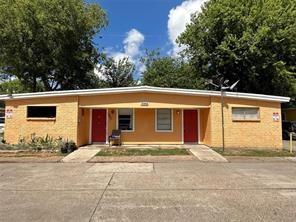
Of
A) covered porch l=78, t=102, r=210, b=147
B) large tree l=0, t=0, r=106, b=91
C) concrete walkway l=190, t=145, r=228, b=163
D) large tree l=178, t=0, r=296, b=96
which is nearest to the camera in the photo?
concrete walkway l=190, t=145, r=228, b=163

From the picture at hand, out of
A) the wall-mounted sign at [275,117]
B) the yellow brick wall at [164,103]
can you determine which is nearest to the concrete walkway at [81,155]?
the yellow brick wall at [164,103]

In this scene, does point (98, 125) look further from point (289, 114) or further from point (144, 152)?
point (289, 114)

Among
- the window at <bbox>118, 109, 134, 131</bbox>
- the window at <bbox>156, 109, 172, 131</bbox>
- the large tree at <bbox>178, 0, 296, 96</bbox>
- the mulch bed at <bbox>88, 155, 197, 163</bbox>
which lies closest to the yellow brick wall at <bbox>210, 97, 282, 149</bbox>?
the window at <bbox>156, 109, 172, 131</bbox>

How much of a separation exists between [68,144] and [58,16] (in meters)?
13.6

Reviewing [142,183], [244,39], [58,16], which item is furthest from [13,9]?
[142,183]

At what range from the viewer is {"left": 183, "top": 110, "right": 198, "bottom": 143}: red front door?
64.1 ft

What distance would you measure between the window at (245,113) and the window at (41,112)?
10.1 m

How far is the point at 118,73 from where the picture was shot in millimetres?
34969

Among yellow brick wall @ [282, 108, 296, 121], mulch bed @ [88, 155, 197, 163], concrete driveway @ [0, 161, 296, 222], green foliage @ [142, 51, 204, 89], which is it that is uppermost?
green foliage @ [142, 51, 204, 89]

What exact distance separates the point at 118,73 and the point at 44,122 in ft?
60.4

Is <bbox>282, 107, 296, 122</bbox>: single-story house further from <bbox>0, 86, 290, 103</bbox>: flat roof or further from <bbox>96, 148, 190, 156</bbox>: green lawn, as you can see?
<bbox>96, 148, 190, 156</bbox>: green lawn

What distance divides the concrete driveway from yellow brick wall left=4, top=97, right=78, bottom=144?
17.9 ft

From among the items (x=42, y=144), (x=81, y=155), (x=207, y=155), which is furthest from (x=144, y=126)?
(x=42, y=144)

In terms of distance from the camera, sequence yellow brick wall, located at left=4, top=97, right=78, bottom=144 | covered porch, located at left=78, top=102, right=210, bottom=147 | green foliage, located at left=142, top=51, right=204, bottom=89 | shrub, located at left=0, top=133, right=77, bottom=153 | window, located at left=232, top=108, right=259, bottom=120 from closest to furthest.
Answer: shrub, located at left=0, top=133, right=77, bottom=153 < yellow brick wall, located at left=4, top=97, right=78, bottom=144 < window, located at left=232, top=108, right=259, bottom=120 < covered porch, located at left=78, top=102, right=210, bottom=147 < green foliage, located at left=142, top=51, right=204, bottom=89
